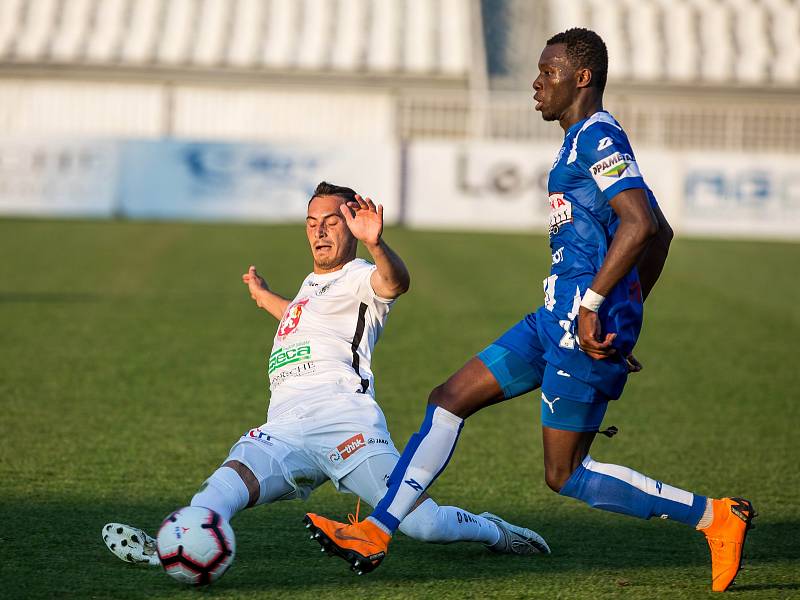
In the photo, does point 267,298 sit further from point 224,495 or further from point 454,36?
point 454,36

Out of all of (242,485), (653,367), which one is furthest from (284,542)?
(653,367)

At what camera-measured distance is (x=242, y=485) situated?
4.52 metres

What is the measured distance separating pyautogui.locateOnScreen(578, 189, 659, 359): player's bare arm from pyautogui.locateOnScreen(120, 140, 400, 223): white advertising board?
1966 cm

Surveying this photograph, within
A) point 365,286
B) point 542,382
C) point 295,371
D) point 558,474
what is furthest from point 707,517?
point 295,371

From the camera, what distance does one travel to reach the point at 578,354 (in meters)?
4.42

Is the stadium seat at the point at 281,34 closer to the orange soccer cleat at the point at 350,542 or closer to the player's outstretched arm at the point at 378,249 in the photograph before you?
the player's outstretched arm at the point at 378,249

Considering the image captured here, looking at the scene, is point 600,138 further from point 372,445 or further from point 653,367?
point 653,367

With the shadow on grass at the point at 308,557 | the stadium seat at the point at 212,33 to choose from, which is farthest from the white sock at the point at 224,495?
the stadium seat at the point at 212,33

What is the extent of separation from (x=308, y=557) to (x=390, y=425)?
2833mm

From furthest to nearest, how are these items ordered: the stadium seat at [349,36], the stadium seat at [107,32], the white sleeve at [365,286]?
the stadium seat at [107,32]
the stadium seat at [349,36]
the white sleeve at [365,286]

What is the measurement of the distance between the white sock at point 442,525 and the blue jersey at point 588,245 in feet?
2.47

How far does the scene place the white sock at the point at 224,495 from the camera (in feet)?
14.5

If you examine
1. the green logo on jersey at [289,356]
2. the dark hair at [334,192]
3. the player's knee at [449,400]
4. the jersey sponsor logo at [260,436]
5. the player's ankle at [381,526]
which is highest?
the dark hair at [334,192]

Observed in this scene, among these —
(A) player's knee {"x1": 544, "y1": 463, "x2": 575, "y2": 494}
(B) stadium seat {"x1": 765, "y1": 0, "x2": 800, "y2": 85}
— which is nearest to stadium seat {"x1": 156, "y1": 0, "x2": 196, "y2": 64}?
(B) stadium seat {"x1": 765, "y1": 0, "x2": 800, "y2": 85}
